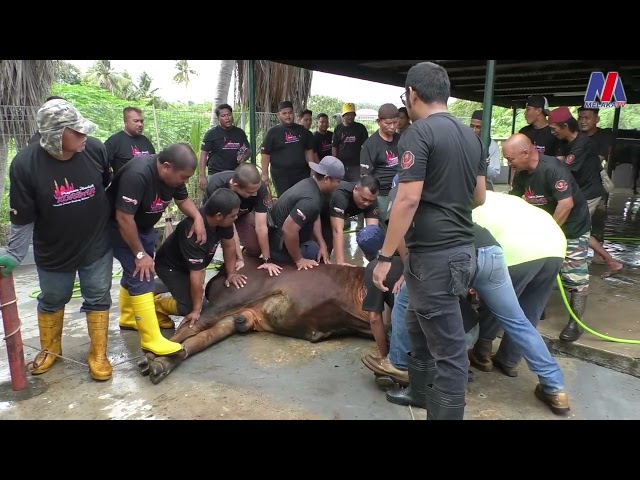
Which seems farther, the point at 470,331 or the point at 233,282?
the point at 233,282

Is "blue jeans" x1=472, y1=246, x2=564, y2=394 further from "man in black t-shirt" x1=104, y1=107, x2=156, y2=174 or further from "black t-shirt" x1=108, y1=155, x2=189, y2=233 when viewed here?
"man in black t-shirt" x1=104, y1=107, x2=156, y2=174

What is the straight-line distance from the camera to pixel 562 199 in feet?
12.3

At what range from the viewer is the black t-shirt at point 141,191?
11.5 ft

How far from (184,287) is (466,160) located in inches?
107

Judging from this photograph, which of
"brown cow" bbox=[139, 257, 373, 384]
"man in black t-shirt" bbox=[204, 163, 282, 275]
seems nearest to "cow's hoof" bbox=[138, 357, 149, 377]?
"brown cow" bbox=[139, 257, 373, 384]

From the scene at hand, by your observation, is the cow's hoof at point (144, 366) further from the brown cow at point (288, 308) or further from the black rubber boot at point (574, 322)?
the black rubber boot at point (574, 322)

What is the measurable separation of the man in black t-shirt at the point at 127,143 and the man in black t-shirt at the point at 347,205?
236 cm

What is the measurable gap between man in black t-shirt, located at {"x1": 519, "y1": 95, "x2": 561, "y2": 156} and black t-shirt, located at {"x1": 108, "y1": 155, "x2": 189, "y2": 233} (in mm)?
3855

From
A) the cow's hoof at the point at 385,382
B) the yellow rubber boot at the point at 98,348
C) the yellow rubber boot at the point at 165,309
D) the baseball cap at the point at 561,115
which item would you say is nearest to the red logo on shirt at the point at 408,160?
the cow's hoof at the point at 385,382

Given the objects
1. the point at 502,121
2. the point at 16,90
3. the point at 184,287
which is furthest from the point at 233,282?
the point at 502,121

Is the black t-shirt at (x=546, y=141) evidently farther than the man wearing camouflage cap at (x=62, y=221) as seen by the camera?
Yes

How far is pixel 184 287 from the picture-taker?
4.25 metres

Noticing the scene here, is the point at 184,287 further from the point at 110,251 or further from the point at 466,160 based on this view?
the point at 466,160

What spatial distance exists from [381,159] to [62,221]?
333 centimetres
